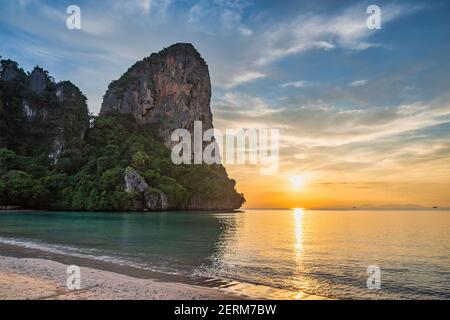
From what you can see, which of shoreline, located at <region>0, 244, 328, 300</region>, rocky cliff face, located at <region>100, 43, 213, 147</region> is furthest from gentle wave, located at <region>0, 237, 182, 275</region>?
rocky cliff face, located at <region>100, 43, 213, 147</region>

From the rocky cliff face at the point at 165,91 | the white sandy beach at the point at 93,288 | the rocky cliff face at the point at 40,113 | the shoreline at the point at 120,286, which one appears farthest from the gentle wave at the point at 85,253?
the rocky cliff face at the point at 165,91

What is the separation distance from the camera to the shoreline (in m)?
8.94

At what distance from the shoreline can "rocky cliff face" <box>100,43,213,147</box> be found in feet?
435

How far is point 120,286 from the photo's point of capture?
10062 mm

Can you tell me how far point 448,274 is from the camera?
16.0 metres

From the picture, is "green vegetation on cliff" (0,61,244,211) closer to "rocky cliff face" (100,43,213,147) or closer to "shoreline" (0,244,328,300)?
"rocky cliff face" (100,43,213,147)

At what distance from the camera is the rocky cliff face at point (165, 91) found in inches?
5792

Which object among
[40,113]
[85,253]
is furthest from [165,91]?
[85,253]

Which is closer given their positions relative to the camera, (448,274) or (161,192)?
(448,274)

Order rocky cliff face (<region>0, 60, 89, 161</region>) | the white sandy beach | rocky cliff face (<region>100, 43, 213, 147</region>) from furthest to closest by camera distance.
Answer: rocky cliff face (<region>100, 43, 213, 147</region>)
rocky cliff face (<region>0, 60, 89, 161</region>)
the white sandy beach

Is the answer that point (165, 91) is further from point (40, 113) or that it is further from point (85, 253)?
point (85, 253)

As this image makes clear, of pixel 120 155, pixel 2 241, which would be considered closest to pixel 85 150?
pixel 120 155

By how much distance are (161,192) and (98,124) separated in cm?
3726
